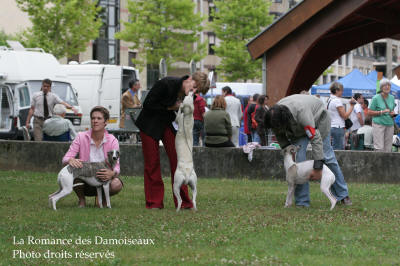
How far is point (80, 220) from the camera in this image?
28.9 feet

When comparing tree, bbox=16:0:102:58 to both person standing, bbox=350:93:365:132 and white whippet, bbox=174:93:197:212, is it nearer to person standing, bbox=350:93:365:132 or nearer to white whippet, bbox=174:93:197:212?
person standing, bbox=350:93:365:132

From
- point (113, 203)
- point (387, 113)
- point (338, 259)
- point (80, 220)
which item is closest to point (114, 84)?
point (387, 113)

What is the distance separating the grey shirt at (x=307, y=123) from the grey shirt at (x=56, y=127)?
809 centimetres

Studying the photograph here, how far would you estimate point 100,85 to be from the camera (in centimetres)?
2995

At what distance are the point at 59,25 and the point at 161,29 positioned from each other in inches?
369

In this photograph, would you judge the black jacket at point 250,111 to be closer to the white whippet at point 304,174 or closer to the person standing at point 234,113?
the person standing at point 234,113

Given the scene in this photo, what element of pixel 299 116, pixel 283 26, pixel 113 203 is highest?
pixel 283 26

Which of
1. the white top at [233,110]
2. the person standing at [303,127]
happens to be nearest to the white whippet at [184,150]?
the person standing at [303,127]

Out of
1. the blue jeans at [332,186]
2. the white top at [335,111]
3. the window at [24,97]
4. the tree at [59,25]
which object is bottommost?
the blue jeans at [332,186]

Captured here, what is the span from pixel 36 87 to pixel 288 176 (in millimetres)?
16475

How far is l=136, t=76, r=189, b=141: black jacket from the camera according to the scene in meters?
9.95

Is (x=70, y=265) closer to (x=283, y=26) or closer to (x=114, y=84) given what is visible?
(x=283, y=26)

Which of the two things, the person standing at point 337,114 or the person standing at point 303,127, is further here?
the person standing at point 337,114

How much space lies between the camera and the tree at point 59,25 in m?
46.3
